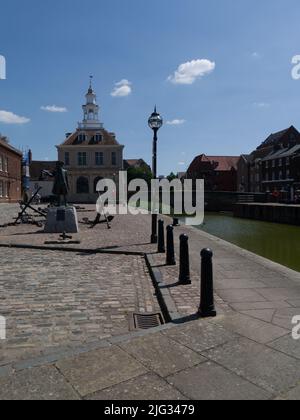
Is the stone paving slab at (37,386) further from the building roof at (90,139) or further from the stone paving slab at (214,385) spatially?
the building roof at (90,139)

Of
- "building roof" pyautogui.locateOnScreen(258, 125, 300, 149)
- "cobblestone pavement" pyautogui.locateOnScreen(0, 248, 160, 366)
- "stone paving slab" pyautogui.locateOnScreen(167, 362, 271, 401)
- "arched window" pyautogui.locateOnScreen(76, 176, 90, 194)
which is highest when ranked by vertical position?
"building roof" pyautogui.locateOnScreen(258, 125, 300, 149)

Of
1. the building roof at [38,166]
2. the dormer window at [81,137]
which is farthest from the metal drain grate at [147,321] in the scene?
the building roof at [38,166]

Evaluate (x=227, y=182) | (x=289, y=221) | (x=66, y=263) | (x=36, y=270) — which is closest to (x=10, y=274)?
(x=36, y=270)

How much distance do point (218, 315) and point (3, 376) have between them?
9.12 ft

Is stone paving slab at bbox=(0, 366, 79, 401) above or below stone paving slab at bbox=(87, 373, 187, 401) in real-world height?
above

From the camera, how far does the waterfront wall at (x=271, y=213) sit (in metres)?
30.2

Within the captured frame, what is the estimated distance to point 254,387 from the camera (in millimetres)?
3242

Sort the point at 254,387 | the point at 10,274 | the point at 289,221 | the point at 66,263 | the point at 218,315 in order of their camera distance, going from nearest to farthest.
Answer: the point at 254,387
the point at 218,315
the point at 10,274
the point at 66,263
the point at 289,221

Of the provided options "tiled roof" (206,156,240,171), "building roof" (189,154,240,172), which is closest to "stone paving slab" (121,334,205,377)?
"building roof" (189,154,240,172)

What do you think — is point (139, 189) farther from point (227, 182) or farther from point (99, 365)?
point (99, 365)

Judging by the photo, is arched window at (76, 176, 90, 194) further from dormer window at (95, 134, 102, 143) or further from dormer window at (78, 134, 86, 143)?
dormer window at (95, 134, 102, 143)

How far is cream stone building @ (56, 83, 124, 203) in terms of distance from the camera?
58562mm

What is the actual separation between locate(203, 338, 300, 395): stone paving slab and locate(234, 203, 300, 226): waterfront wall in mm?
27061

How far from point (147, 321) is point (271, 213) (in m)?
31.2
